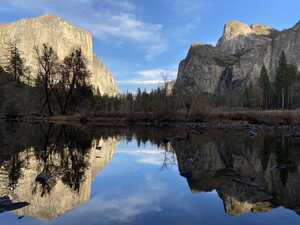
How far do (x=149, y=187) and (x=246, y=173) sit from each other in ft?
11.6

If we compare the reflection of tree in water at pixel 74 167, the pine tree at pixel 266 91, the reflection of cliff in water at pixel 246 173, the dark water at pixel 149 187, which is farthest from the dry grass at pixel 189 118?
the pine tree at pixel 266 91

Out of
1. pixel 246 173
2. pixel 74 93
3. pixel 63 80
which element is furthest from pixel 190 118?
pixel 246 173

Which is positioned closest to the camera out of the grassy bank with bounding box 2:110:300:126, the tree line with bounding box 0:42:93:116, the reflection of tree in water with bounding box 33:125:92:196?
the reflection of tree in water with bounding box 33:125:92:196

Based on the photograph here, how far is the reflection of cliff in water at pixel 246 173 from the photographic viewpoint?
757 centimetres

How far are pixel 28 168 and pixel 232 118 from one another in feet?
99.4

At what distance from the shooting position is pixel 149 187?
9.32m

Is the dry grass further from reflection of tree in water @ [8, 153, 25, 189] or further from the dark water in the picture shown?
reflection of tree in water @ [8, 153, 25, 189]

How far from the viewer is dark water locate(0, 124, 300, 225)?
21.8ft

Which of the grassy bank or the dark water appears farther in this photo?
the grassy bank

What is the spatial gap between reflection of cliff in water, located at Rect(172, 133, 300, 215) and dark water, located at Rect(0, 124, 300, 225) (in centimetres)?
2

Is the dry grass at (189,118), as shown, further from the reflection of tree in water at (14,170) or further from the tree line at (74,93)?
the reflection of tree in water at (14,170)

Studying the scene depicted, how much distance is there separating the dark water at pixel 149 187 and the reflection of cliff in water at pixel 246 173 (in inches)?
0.9

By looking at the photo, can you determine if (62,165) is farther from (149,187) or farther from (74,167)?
(149,187)

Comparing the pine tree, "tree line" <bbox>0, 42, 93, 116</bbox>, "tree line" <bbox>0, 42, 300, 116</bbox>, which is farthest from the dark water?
the pine tree
